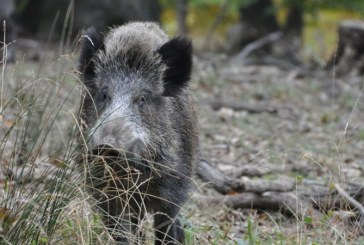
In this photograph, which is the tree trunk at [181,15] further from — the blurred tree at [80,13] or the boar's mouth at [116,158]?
the boar's mouth at [116,158]

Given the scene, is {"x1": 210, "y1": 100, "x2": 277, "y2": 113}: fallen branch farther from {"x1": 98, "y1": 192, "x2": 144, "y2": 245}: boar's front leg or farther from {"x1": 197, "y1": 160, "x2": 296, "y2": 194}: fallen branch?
Result: {"x1": 98, "y1": 192, "x2": 144, "y2": 245}: boar's front leg

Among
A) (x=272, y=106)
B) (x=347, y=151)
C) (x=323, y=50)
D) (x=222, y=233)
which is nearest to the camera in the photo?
(x=222, y=233)

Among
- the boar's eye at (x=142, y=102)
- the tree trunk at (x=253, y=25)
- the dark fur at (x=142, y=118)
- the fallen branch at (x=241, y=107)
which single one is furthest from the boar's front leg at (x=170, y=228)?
the tree trunk at (x=253, y=25)

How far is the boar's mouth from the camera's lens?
4277 millimetres

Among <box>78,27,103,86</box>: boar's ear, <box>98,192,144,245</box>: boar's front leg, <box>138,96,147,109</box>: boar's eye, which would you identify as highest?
<box>78,27,103,86</box>: boar's ear

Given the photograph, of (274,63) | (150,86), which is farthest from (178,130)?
(274,63)

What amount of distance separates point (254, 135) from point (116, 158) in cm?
506

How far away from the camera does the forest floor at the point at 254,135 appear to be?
4.92 m

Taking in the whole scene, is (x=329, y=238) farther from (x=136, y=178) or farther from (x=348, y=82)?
(x=348, y=82)

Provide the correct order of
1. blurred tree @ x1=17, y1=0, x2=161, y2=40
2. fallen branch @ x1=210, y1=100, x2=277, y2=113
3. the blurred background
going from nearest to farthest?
fallen branch @ x1=210, y1=100, x2=277, y2=113 < the blurred background < blurred tree @ x1=17, y1=0, x2=161, y2=40

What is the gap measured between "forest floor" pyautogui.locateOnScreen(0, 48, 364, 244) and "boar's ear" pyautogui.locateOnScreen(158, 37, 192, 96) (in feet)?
2.24

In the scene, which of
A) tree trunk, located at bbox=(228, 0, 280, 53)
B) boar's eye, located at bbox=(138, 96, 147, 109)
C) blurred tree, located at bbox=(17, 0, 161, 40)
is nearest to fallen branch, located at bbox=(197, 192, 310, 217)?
boar's eye, located at bbox=(138, 96, 147, 109)

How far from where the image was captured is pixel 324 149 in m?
8.73

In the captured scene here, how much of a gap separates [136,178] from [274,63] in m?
9.99
